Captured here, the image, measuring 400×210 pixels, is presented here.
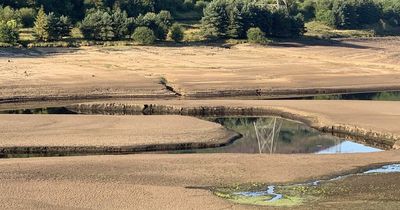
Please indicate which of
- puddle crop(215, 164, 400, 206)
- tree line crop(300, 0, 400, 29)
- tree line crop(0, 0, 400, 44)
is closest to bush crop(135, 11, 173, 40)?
tree line crop(0, 0, 400, 44)

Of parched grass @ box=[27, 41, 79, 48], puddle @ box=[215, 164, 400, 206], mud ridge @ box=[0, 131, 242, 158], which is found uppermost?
parched grass @ box=[27, 41, 79, 48]

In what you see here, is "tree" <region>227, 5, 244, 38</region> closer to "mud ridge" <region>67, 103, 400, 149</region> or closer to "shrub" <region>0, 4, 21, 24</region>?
"shrub" <region>0, 4, 21, 24</region>

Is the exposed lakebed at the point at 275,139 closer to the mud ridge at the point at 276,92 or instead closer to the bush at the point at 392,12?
the mud ridge at the point at 276,92

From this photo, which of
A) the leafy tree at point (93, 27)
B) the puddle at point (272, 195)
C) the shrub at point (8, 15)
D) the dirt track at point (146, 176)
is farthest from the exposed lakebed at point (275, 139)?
the shrub at point (8, 15)

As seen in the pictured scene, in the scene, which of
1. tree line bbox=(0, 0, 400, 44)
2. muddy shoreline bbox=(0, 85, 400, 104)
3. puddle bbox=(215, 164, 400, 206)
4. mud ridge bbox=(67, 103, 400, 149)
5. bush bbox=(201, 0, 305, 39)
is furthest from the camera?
bush bbox=(201, 0, 305, 39)

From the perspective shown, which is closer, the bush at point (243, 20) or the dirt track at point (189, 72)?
the dirt track at point (189, 72)

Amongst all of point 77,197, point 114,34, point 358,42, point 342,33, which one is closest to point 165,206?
point 77,197
